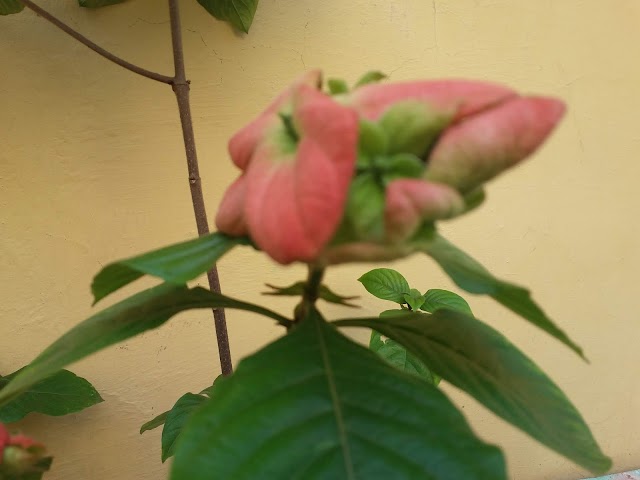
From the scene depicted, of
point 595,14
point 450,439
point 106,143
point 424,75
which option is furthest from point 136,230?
Result: point 595,14

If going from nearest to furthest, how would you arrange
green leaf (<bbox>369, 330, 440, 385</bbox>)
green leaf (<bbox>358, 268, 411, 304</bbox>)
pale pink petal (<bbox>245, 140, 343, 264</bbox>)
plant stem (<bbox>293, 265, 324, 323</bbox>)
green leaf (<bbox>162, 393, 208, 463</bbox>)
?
1. pale pink petal (<bbox>245, 140, 343, 264</bbox>)
2. plant stem (<bbox>293, 265, 324, 323</bbox>)
3. green leaf (<bbox>162, 393, 208, 463</bbox>)
4. green leaf (<bbox>369, 330, 440, 385</bbox>)
5. green leaf (<bbox>358, 268, 411, 304</bbox>)

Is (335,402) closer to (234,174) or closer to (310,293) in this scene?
(310,293)

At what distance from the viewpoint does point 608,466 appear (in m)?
0.31

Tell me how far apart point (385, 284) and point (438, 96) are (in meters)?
0.61

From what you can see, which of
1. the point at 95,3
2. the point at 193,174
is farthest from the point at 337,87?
the point at 95,3

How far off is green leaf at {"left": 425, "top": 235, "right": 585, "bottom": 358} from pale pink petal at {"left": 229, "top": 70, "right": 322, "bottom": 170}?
0.10m

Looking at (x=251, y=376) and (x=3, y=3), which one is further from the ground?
(x=3, y=3)

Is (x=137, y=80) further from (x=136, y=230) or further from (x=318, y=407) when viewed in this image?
(x=318, y=407)

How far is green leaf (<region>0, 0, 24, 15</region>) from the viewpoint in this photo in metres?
0.68

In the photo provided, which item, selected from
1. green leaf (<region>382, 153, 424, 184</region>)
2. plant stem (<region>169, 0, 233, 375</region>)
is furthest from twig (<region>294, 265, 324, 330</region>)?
plant stem (<region>169, 0, 233, 375</region>)

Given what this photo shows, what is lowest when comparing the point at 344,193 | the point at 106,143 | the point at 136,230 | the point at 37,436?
the point at 37,436

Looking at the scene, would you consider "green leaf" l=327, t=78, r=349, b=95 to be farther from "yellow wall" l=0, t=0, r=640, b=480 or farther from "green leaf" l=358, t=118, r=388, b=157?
"yellow wall" l=0, t=0, r=640, b=480

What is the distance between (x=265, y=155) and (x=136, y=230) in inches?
24.3

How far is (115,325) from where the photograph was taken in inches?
12.3
